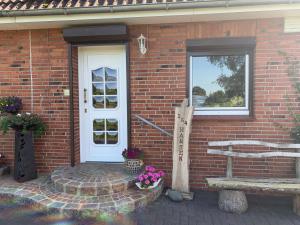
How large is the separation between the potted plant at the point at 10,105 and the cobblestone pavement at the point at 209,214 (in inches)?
112

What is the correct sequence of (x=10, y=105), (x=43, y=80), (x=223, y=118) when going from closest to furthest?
(x=223, y=118)
(x=10, y=105)
(x=43, y=80)

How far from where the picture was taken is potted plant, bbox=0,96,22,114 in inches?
190

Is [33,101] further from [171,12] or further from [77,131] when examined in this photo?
[171,12]

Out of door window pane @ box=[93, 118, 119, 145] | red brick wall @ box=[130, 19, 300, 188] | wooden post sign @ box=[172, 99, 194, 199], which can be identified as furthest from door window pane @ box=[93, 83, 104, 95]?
wooden post sign @ box=[172, 99, 194, 199]

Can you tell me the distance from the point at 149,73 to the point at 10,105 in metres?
2.50

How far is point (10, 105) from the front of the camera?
484 centimetres

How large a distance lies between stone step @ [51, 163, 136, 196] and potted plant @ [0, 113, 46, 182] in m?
0.51

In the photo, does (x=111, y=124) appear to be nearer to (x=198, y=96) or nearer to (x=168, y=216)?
(x=198, y=96)

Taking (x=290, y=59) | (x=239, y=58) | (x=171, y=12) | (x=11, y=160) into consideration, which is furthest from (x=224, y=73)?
(x=11, y=160)

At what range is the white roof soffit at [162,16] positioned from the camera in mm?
4000

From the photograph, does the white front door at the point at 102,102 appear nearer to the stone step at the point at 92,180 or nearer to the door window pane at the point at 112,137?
the door window pane at the point at 112,137

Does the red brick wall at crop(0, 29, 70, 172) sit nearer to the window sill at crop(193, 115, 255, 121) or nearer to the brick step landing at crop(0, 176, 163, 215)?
the brick step landing at crop(0, 176, 163, 215)

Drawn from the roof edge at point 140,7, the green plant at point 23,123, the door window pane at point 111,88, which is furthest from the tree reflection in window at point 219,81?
the green plant at point 23,123

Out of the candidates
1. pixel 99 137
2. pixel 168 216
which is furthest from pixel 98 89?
pixel 168 216
